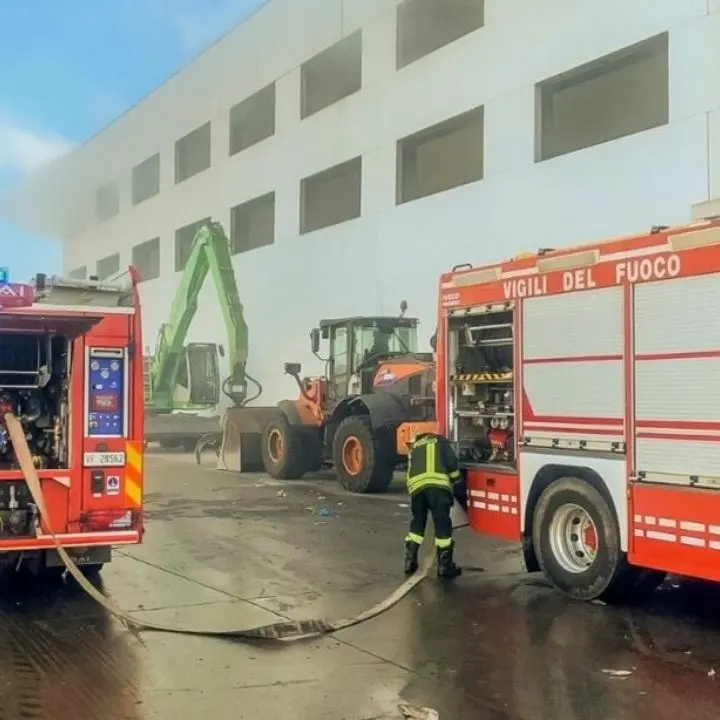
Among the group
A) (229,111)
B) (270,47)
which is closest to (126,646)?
(270,47)

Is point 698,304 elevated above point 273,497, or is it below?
above

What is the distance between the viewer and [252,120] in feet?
96.1

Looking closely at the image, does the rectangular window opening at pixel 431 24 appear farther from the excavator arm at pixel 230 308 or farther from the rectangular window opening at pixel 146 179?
the rectangular window opening at pixel 146 179

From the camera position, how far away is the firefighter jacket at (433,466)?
8109 mm

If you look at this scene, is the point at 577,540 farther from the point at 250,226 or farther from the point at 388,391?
the point at 250,226

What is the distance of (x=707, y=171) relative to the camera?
48.2ft

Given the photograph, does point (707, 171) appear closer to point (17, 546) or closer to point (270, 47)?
point (17, 546)

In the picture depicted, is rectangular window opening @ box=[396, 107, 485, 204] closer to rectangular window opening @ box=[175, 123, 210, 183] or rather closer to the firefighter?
rectangular window opening @ box=[175, 123, 210, 183]

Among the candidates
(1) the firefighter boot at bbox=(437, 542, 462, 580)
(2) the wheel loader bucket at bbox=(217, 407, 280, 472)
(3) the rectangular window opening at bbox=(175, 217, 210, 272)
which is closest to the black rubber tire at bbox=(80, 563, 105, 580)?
(1) the firefighter boot at bbox=(437, 542, 462, 580)

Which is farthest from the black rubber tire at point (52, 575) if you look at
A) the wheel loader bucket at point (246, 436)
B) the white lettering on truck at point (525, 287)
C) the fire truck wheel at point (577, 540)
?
the wheel loader bucket at point (246, 436)

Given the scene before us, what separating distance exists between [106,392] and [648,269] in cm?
380

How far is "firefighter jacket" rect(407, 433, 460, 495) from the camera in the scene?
811 cm

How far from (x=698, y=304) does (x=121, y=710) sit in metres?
3.98

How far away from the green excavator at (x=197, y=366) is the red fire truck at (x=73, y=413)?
13422 mm
